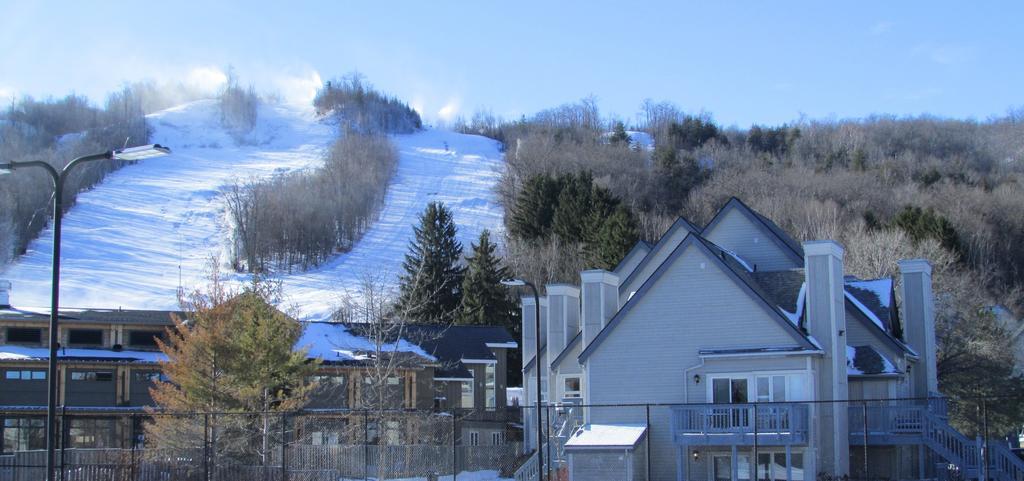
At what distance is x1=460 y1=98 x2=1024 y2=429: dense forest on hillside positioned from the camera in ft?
212

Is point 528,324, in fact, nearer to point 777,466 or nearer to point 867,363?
point 867,363

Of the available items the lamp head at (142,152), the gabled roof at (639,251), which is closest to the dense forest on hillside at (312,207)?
the gabled roof at (639,251)

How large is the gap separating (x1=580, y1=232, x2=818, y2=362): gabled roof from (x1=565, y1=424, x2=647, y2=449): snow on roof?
2432mm

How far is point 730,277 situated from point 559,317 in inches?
438

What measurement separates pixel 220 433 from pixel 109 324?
2017 centimetres

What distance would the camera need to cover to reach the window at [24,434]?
4953 centimetres

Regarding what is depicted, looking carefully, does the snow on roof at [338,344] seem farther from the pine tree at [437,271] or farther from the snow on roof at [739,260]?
the pine tree at [437,271]

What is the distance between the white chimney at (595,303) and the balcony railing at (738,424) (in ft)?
22.0

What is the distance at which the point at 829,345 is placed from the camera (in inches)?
1368

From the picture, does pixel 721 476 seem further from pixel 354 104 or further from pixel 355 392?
pixel 354 104

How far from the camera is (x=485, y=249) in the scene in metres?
78.0

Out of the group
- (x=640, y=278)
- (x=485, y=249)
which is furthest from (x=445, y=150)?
(x=640, y=278)

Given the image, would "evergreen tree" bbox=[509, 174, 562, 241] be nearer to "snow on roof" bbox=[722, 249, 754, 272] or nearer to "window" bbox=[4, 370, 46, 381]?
"window" bbox=[4, 370, 46, 381]

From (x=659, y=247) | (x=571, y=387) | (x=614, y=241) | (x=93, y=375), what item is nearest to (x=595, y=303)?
(x=659, y=247)
